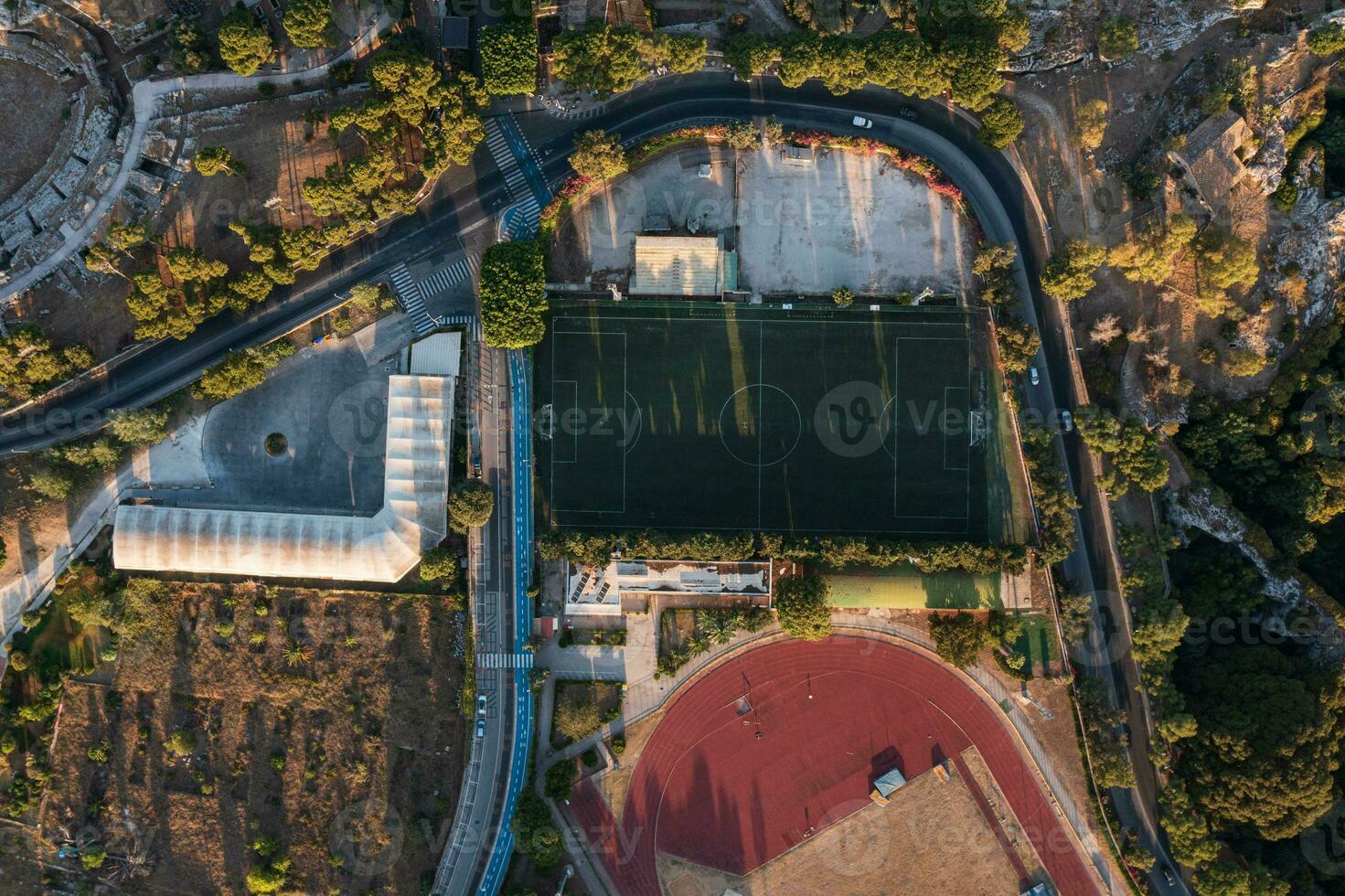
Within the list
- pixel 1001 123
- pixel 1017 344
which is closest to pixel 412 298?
pixel 1017 344

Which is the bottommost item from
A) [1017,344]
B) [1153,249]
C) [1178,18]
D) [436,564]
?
[436,564]

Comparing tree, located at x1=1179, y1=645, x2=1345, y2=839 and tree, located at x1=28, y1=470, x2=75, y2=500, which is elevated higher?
tree, located at x1=28, y1=470, x2=75, y2=500

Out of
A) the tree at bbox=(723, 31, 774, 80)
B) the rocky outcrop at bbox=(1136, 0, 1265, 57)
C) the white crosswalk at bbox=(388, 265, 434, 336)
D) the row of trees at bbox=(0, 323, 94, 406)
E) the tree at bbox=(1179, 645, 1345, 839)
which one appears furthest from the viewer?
the white crosswalk at bbox=(388, 265, 434, 336)

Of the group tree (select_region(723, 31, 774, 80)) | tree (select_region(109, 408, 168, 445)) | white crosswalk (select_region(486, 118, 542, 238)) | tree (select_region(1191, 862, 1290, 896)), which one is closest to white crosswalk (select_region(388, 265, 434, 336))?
white crosswalk (select_region(486, 118, 542, 238))

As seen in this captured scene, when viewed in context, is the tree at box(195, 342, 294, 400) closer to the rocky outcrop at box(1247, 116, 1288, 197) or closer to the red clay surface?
the red clay surface

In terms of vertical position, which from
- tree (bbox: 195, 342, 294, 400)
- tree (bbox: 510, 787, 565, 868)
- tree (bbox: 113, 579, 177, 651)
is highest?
tree (bbox: 195, 342, 294, 400)

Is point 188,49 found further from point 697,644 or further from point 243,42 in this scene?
point 697,644

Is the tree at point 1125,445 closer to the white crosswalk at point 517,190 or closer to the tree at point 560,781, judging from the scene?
the white crosswalk at point 517,190
